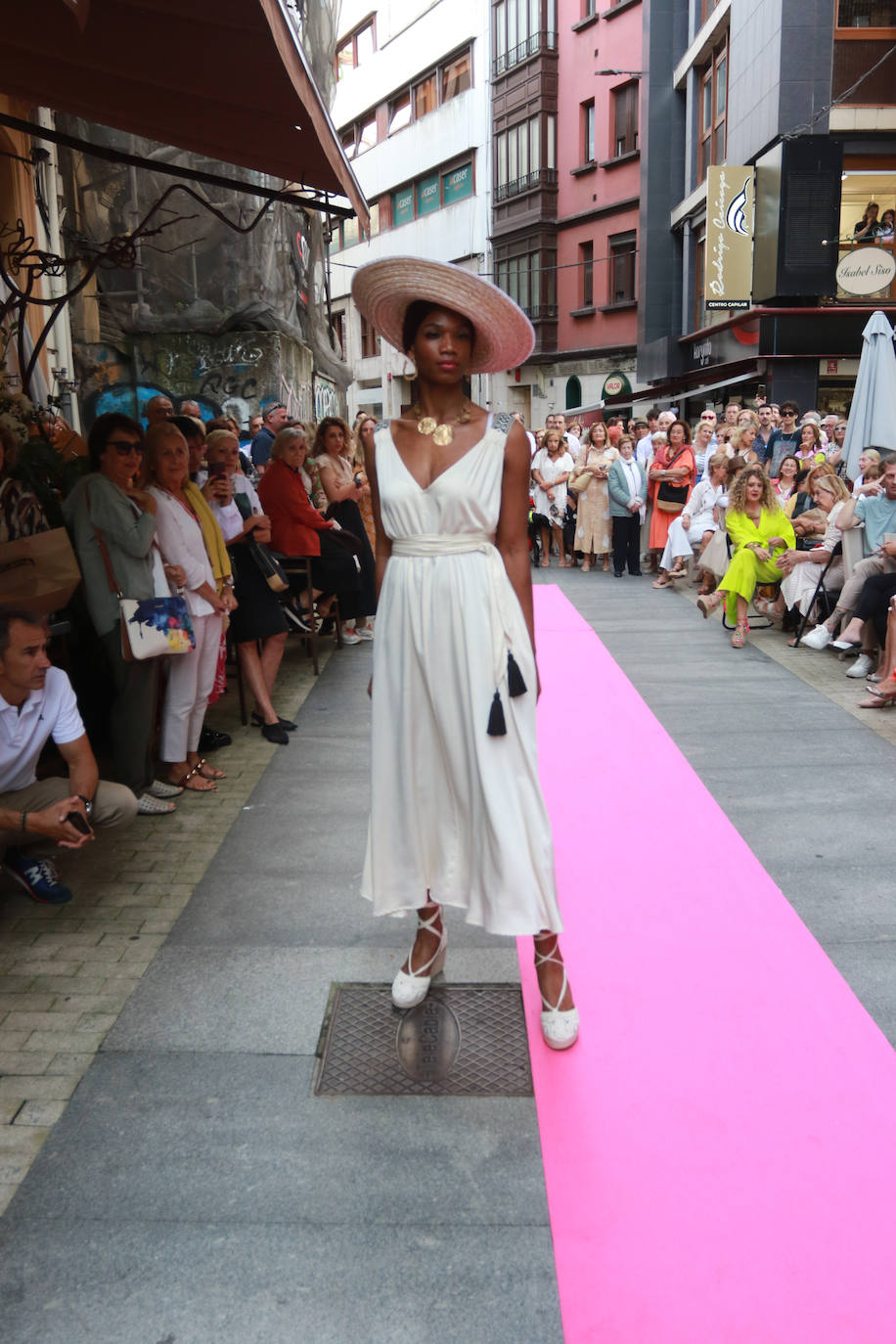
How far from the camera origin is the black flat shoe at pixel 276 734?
6.41 m

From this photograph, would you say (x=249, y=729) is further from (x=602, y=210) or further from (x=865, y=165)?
(x=602, y=210)

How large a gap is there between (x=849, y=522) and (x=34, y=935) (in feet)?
21.5

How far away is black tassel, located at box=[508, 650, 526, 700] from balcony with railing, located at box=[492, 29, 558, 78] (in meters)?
37.1

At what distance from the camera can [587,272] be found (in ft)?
111

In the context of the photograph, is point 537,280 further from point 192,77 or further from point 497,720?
point 497,720

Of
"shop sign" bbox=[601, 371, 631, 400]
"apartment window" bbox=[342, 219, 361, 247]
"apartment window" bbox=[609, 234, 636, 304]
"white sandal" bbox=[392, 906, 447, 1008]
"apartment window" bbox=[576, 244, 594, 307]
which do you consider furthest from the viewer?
"apartment window" bbox=[342, 219, 361, 247]

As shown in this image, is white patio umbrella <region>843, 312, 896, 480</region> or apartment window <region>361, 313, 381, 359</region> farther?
apartment window <region>361, 313, 381, 359</region>

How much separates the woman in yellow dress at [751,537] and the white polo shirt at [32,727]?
259 inches

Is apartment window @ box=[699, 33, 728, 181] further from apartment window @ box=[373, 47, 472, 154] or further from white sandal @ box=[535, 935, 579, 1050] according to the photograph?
white sandal @ box=[535, 935, 579, 1050]

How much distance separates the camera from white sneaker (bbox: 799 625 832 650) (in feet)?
28.6

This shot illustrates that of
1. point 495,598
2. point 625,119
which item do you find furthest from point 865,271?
point 495,598

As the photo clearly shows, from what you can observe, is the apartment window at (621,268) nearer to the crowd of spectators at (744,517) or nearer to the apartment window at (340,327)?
the crowd of spectators at (744,517)

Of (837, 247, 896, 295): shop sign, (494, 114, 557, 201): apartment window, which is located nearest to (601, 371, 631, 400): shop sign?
(494, 114, 557, 201): apartment window

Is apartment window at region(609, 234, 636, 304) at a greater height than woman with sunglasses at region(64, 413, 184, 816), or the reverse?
apartment window at region(609, 234, 636, 304)
